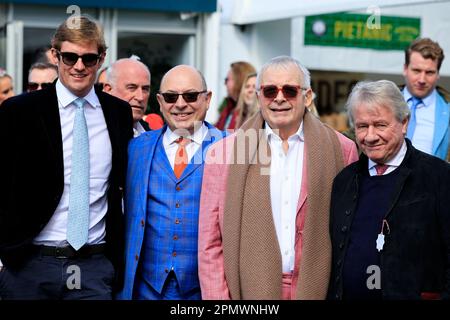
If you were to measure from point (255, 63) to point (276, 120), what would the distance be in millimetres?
7194

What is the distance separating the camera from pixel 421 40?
7.21m

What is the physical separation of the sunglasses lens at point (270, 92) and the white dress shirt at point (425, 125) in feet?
7.11

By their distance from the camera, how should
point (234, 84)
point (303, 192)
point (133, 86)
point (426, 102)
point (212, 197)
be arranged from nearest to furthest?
point (303, 192) → point (212, 197) → point (133, 86) → point (426, 102) → point (234, 84)

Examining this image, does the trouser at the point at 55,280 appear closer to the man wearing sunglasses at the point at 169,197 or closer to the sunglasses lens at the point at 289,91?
the man wearing sunglasses at the point at 169,197

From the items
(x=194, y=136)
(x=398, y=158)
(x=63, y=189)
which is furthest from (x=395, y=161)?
(x=63, y=189)

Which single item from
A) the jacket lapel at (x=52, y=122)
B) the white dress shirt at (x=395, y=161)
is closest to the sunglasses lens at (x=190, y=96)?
the jacket lapel at (x=52, y=122)

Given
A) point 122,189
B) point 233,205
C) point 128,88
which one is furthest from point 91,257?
point 128,88

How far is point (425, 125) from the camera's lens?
22.8 ft

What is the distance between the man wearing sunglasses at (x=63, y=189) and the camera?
5.06 meters

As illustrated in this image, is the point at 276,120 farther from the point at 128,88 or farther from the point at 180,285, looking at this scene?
the point at 128,88

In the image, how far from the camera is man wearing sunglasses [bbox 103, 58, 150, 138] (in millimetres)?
6488

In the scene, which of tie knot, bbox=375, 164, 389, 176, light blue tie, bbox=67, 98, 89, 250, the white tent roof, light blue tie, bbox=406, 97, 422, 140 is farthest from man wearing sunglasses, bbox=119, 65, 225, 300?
the white tent roof

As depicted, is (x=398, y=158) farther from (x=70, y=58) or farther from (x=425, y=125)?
(x=425, y=125)

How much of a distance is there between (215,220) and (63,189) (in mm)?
829
